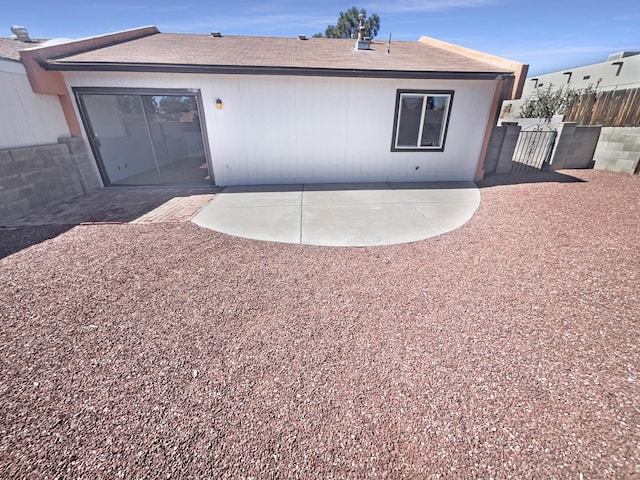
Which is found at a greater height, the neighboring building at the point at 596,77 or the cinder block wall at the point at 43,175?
the neighboring building at the point at 596,77

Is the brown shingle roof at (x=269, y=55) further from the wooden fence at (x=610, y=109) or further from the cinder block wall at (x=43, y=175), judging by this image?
the wooden fence at (x=610, y=109)

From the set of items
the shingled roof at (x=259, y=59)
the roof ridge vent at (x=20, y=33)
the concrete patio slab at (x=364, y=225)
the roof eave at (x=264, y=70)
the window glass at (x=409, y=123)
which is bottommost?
the concrete patio slab at (x=364, y=225)

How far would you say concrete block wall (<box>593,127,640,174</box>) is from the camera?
8188 mm

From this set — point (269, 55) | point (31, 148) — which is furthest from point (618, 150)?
point (31, 148)

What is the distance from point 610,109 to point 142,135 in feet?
54.0

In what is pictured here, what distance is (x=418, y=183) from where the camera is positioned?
8.23 metres

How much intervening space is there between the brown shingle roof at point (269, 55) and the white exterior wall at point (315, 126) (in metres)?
0.36

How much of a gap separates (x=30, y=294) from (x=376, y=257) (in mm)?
4402

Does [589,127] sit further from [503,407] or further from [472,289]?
[503,407]

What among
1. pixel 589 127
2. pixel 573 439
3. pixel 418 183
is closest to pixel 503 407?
pixel 573 439

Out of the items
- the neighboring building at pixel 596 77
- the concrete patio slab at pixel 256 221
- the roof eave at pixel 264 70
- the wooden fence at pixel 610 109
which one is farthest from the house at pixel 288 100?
the neighboring building at pixel 596 77

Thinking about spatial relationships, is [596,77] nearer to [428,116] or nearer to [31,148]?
[428,116]

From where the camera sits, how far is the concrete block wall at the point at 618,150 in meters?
8.19

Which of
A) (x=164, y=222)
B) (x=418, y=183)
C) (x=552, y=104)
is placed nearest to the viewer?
(x=164, y=222)
